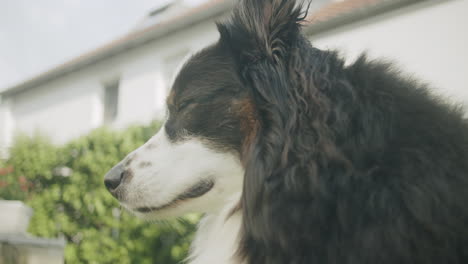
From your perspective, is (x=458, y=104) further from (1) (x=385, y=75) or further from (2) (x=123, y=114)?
(2) (x=123, y=114)

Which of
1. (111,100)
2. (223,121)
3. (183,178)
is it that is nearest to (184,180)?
(183,178)

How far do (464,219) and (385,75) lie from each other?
683 mm

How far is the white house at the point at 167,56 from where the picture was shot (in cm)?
558

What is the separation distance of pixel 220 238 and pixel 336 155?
907 millimetres

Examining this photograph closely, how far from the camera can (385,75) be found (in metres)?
1.73

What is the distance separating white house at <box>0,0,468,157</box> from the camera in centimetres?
558

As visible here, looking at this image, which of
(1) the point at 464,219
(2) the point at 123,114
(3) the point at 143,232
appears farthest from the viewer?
(2) the point at 123,114

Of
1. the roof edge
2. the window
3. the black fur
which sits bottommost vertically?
the window

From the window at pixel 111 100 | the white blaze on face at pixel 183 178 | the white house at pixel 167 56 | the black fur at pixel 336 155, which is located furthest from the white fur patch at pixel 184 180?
the window at pixel 111 100

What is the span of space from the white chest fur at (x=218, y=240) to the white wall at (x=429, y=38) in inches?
144

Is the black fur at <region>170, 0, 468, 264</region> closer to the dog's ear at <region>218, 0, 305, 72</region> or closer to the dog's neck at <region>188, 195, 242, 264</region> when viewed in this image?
the dog's ear at <region>218, 0, 305, 72</region>

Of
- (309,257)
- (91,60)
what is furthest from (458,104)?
(91,60)

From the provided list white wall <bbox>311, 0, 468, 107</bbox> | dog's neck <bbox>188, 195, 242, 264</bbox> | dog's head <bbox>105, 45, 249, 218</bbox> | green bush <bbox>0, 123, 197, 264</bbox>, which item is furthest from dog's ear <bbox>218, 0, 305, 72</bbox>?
white wall <bbox>311, 0, 468, 107</bbox>

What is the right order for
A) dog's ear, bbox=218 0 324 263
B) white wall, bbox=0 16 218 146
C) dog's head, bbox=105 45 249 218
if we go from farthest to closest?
white wall, bbox=0 16 218 146, dog's head, bbox=105 45 249 218, dog's ear, bbox=218 0 324 263
